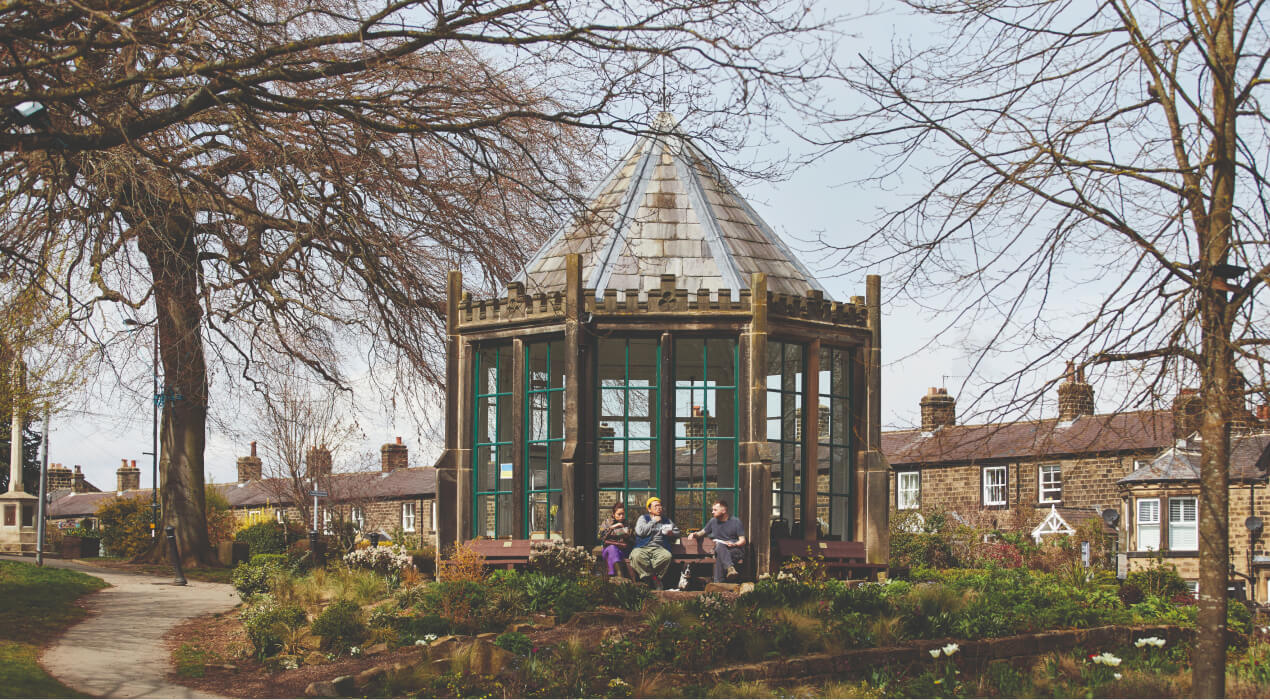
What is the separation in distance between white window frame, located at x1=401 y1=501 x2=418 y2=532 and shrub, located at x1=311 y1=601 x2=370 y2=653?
124ft

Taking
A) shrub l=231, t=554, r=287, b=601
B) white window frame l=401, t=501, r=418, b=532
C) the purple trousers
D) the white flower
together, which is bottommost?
white window frame l=401, t=501, r=418, b=532

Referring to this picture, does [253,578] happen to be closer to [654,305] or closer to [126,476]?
[654,305]

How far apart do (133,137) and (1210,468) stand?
923 cm

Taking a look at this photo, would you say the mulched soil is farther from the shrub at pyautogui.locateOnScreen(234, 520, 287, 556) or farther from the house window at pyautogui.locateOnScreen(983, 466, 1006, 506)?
the house window at pyautogui.locateOnScreen(983, 466, 1006, 506)

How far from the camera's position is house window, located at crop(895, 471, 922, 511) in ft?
152

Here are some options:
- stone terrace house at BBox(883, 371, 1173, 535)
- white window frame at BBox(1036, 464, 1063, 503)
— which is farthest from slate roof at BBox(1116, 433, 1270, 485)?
white window frame at BBox(1036, 464, 1063, 503)

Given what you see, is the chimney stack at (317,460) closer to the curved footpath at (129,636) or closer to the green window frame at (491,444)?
the curved footpath at (129,636)

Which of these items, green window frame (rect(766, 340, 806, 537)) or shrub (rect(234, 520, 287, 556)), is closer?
green window frame (rect(766, 340, 806, 537))

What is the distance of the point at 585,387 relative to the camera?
17.4 m

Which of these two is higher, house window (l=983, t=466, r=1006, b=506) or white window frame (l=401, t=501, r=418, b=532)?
house window (l=983, t=466, r=1006, b=506)

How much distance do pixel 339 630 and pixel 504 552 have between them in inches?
120

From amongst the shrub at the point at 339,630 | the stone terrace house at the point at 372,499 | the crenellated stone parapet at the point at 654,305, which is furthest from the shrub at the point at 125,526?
the shrub at the point at 339,630

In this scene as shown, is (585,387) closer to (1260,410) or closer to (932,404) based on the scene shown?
(1260,410)

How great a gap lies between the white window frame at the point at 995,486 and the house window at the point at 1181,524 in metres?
6.59
